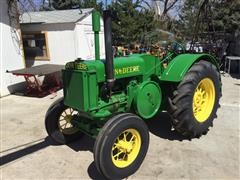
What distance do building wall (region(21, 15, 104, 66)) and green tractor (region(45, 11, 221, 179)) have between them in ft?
17.1

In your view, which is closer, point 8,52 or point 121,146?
point 121,146

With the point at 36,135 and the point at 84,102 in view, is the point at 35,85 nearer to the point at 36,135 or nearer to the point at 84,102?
the point at 36,135

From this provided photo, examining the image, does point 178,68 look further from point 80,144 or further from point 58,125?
point 58,125

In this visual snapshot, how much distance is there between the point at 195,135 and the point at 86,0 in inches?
546

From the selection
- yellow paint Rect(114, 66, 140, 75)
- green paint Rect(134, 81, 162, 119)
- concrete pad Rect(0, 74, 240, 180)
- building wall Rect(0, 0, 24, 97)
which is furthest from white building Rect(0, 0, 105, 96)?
green paint Rect(134, 81, 162, 119)

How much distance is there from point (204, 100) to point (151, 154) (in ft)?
4.33

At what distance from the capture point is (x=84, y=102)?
10.4 feet

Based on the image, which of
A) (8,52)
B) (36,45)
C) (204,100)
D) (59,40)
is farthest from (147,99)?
(36,45)

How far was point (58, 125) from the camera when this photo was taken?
3.96 m

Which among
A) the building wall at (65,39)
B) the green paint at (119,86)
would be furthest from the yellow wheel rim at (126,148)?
the building wall at (65,39)

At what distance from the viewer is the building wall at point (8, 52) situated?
707 centimetres

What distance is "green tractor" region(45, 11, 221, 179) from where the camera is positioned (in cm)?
301

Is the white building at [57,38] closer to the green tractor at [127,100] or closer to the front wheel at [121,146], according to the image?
the green tractor at [127,100]

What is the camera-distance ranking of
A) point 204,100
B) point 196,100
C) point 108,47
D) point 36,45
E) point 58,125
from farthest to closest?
point 36,45
point 204,100
point 196,100
point 58,125
point 108,47
